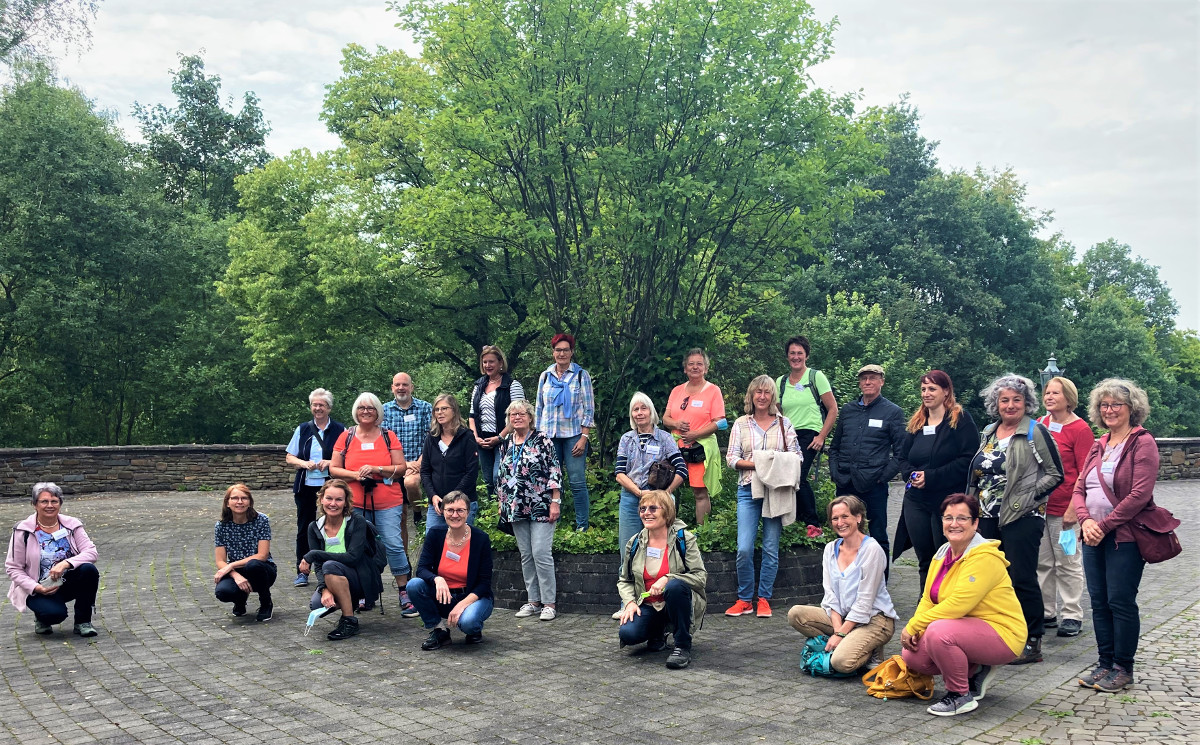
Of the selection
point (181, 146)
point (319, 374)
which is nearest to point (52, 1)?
point (319, 374)

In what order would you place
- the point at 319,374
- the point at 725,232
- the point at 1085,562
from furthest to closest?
the point at 319,374 < the point at 725,232 < the point at 1085,562

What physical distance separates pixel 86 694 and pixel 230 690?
2.81 ft

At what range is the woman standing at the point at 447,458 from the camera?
8.05 m

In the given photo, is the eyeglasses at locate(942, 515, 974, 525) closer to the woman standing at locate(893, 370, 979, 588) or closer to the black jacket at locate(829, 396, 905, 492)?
the woman standing at locate(893, 370, 979, 588)

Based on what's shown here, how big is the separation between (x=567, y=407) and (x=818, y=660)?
136 inches

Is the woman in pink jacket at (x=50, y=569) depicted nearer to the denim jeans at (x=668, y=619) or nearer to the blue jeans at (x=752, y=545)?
the denim jeans at (x=668, y=619)

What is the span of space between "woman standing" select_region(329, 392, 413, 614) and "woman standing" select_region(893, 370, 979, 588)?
4.15m

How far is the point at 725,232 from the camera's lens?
12.0 m

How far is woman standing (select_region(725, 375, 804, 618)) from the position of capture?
7.83m

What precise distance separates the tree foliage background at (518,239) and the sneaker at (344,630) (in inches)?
179

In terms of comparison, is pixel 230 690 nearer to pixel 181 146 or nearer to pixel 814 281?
Answer: pixel 814 281

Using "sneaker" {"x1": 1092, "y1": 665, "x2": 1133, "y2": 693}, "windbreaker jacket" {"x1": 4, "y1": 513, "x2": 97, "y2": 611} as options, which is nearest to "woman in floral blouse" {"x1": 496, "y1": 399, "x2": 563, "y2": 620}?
"windbreaker jacket" {"x1": 4, "y1": 513, "x2": 97, "y2": 611}

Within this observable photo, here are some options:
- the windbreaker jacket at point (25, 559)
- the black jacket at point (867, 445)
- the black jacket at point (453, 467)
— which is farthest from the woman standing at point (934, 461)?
the windbreaker jacket at point (25, 559)

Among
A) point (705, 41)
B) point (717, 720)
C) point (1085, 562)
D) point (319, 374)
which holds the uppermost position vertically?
point (705, 41)
